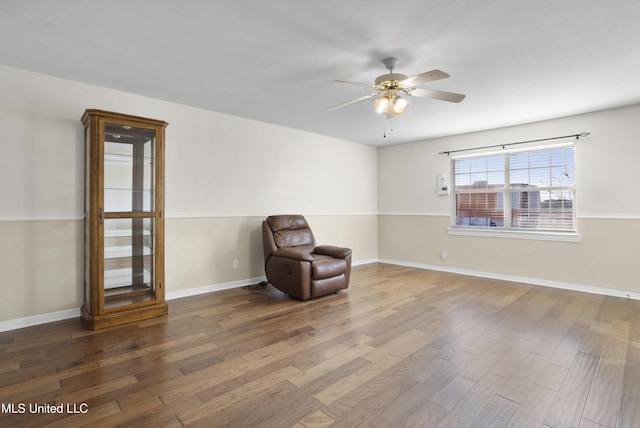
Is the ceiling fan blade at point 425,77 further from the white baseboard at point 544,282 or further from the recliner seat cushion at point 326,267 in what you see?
the white baseboard at point 544,282

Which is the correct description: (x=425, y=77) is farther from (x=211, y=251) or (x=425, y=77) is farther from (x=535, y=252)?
(x=535, y=252)

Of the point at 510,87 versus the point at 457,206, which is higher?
the point at 510,87

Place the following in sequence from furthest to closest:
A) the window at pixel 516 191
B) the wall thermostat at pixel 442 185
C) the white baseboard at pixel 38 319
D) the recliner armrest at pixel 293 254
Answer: the wall thermostat at pixel 442 185, the window at pixel 516 191, the recliner armrest at pixel 293 254, the white baseboard at pixel 38 319

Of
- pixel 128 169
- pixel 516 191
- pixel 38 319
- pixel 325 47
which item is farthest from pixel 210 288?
pixel 516 191

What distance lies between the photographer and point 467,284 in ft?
15.0

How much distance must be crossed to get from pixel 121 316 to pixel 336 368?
216cm

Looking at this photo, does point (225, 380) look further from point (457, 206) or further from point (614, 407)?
point (457, 206)

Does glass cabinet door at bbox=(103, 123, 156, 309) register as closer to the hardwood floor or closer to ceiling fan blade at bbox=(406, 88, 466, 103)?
the hardwood floor

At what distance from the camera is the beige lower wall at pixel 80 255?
2908mm

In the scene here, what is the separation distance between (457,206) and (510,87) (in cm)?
257

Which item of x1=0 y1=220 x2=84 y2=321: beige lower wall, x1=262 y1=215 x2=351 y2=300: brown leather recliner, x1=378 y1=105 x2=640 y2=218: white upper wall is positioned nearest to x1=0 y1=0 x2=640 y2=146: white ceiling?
x1=378 y1=105 x2=640 y2=218: white upper wall

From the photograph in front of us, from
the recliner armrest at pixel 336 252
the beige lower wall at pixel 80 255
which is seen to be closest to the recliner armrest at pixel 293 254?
the recliner armrest at pixel 336 252

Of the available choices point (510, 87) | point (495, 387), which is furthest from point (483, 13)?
point (495, 387)

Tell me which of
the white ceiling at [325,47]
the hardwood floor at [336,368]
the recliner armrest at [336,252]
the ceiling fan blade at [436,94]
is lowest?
the hardwood floor at [336,368]
